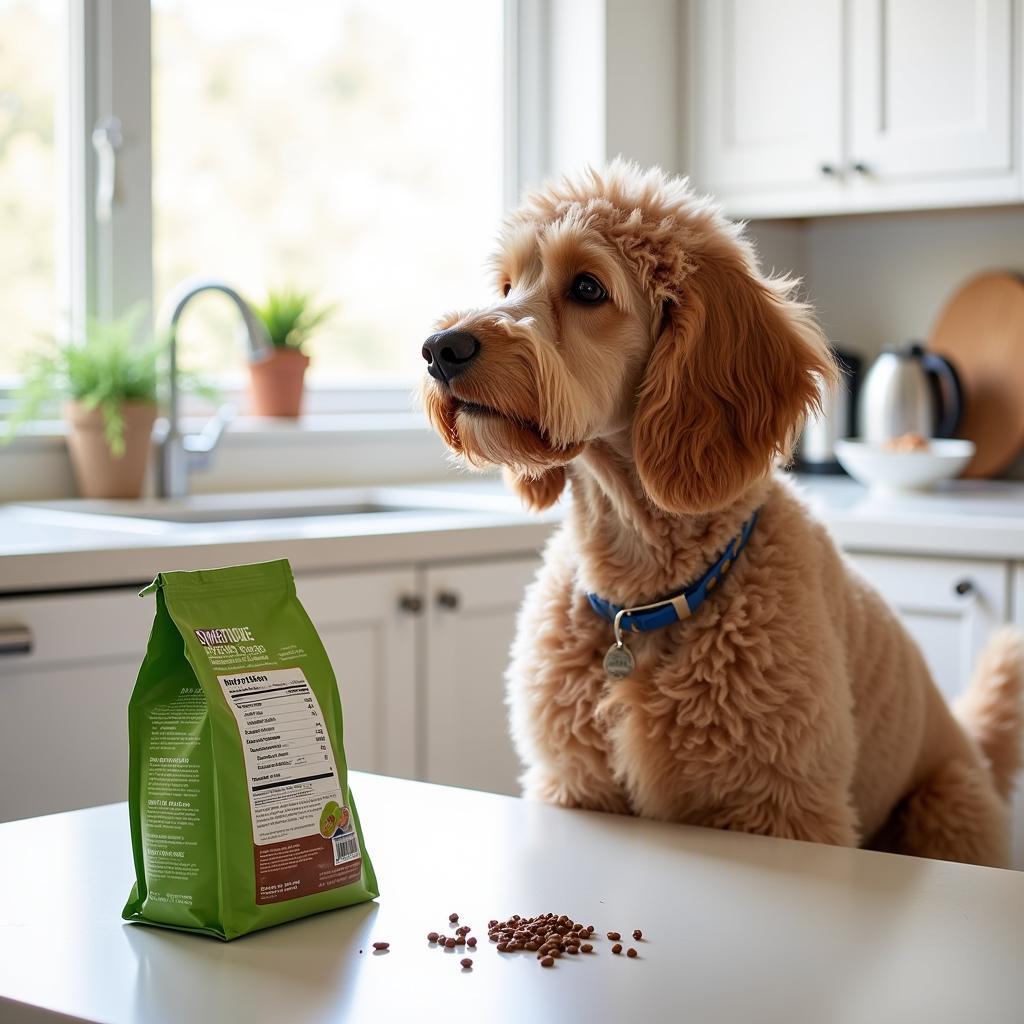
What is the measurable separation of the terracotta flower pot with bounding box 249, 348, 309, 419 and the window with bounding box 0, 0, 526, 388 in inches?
4.6

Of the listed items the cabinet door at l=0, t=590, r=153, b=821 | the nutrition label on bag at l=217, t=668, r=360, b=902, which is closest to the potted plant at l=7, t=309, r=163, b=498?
the cabinet door at l=0, t=590, r=153, b=821

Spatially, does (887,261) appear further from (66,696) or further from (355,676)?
(66,696)

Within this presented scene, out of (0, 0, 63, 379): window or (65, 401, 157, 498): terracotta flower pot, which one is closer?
(65, 401, 157, 498): terracotta flower pot

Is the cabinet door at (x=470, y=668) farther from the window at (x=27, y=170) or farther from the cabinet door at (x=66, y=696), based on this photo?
the window at (x=27, y=170)

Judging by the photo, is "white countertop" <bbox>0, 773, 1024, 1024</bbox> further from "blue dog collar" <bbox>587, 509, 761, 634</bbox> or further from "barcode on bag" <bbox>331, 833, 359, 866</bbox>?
"blue dog collar" <bbox>587, 509, 761, 634</bbox>

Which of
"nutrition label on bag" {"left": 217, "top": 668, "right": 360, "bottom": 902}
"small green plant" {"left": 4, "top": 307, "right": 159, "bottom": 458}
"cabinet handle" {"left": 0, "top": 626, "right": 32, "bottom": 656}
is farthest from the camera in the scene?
"small green plant" {"left": 4, "top": 307, "right": 159, "bottom": 458}

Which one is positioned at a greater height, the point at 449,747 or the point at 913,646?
the point at 913,646

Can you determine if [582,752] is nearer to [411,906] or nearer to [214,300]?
[411,906]

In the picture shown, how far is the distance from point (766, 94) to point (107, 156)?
147 centimetres

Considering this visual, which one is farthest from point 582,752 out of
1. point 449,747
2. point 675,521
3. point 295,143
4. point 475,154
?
point 475,154

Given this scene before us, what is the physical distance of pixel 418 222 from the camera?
3398 mm

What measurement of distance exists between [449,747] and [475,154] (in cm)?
168

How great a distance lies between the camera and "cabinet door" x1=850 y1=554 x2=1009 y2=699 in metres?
2.50

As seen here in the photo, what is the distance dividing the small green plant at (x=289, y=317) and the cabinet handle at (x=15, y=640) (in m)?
1.20
